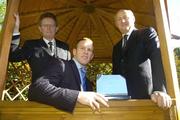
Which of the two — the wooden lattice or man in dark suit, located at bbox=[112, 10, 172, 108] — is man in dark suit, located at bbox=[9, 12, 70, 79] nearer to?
man in dark suit, located at bbox=[112, 10, 172, 108]

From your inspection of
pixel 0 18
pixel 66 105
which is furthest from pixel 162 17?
pixel 0 18

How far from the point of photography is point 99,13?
7.04 metres

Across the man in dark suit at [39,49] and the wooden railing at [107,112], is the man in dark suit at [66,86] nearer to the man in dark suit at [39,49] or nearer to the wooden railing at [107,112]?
the wooden railing at [107,112]

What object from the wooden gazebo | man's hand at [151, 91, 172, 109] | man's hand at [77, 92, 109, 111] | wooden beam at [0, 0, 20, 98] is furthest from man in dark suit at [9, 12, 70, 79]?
man's hand at [151, 91, 172, 109]

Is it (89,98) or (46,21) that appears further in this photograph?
(46,21)

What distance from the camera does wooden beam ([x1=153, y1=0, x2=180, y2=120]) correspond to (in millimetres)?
3451

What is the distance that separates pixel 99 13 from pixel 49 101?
3.93 m

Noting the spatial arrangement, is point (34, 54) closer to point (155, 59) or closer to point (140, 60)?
point (140, 60)

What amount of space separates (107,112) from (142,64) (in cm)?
77

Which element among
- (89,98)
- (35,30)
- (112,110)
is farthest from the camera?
(35,30)

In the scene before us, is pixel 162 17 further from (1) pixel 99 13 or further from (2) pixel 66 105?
(1) pixel 99 13

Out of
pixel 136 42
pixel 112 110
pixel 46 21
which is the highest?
pixel 46 21

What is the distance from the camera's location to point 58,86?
11.7ft

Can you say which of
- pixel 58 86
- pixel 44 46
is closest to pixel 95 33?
pixel 44 46
